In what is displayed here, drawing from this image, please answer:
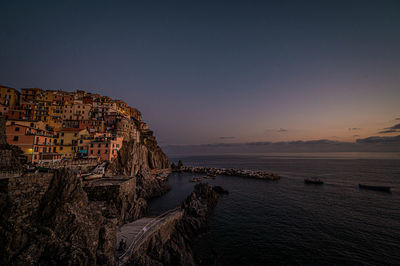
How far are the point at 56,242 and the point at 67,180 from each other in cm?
743

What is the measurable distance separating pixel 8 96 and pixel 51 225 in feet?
207

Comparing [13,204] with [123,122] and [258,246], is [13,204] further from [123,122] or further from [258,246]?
[123,122]

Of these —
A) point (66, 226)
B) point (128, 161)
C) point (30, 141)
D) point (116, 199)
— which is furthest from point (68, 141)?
point (66, 226)

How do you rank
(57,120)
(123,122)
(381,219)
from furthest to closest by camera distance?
1. (123,122)
2. (57,120)
3. (381,219)

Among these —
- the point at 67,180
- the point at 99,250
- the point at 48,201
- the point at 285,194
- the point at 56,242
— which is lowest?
the point at 285,194

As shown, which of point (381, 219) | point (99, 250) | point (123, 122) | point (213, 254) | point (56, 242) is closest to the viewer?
point (56, 242)

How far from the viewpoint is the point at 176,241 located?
2303 cm

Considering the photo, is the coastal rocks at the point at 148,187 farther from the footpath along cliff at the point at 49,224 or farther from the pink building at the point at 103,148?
the footpath along cliff at the point at 49,224

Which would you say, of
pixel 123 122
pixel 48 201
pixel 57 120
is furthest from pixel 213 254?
pixel 57 120

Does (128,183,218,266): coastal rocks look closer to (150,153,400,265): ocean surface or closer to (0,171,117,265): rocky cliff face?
(150,153,400,265): ocean surface

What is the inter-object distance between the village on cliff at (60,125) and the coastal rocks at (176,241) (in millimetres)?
31065

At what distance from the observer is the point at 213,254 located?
22359mm

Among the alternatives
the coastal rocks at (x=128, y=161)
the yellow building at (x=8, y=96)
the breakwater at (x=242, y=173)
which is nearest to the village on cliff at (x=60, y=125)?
the yellow building at (x=8, y=96)

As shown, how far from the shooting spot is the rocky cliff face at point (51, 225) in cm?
1191
